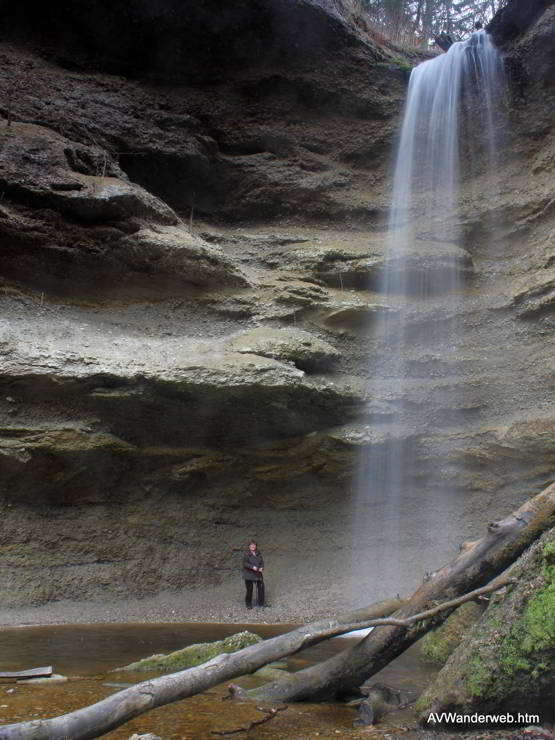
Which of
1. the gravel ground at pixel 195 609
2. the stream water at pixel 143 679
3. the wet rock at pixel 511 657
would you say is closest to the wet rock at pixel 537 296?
the gravel ground at pixel 195 609

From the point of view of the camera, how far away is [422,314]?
12648 mm

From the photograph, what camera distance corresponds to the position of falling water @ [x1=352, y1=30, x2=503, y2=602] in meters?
11.4

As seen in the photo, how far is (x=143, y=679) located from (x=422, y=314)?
973 centimetres

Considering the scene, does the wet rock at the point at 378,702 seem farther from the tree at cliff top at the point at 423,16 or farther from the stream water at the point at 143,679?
the tree at cliff top at the point at 423,16

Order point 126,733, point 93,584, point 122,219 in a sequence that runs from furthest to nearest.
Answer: point 122,219
point 93,584
point 126,733

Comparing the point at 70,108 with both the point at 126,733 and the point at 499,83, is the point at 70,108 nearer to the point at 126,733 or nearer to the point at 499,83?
the point at 499,83

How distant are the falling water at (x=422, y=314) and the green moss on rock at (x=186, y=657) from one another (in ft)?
18.7

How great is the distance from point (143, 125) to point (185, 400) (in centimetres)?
714

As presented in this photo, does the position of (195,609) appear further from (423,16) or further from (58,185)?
(423,16)

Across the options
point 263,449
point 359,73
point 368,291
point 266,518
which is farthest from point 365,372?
point 359,73

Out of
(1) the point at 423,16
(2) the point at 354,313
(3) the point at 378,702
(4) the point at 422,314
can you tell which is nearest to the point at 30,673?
(3) the point at 378,702

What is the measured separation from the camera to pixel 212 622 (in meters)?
9.25

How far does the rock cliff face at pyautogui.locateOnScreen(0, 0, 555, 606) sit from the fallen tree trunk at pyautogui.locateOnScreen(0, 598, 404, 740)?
20.0 feet

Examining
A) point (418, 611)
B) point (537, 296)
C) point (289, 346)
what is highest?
point (537, 296)
